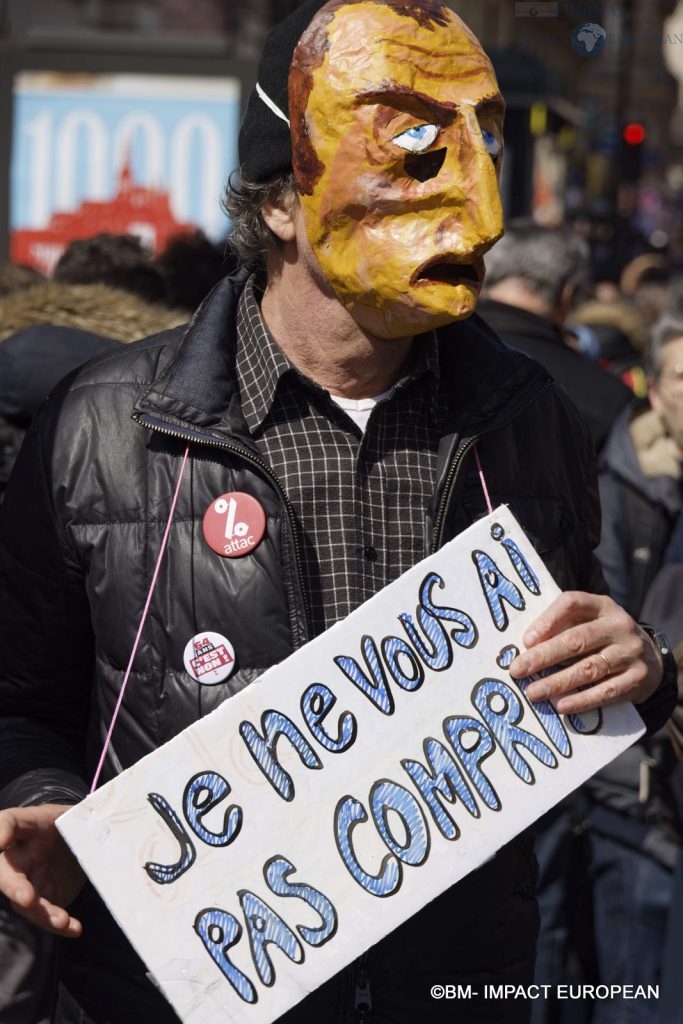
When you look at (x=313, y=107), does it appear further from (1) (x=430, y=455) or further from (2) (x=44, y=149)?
(2) (x=44, y=149)

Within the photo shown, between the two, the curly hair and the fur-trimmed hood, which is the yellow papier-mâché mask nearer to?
the curly hair

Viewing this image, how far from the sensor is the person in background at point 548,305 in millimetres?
4992

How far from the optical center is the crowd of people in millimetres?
2186

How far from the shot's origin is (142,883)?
1.94 m

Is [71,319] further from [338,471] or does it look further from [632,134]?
[632,134]

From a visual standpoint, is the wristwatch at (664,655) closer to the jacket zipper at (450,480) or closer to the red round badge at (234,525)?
the jacket zipper at (450,480)

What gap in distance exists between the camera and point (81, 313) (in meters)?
3.85

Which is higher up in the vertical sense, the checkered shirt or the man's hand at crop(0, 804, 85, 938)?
the checkered shirt

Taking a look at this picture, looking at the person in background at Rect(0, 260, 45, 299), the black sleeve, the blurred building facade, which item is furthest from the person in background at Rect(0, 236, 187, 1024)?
the blurred building facade

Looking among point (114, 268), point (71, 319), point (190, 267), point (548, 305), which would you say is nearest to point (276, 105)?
point (71, 319)

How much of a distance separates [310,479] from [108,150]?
14.0ft

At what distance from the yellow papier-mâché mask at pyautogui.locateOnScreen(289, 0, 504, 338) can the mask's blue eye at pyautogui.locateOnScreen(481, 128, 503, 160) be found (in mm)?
38

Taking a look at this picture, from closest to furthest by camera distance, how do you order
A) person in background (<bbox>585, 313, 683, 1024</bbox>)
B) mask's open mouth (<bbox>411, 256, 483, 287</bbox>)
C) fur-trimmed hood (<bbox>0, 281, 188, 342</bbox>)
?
mask's open mouth (<bbox>411, 256, 483, 287</bbox>), fur-trimmed hood (<bbox>0, 281, 188, 342</bbox>), person in background (<bbox>585, 313, 683, 1024</bbox>)

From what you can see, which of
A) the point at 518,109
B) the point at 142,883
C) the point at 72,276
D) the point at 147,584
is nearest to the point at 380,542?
the point at 147,584
